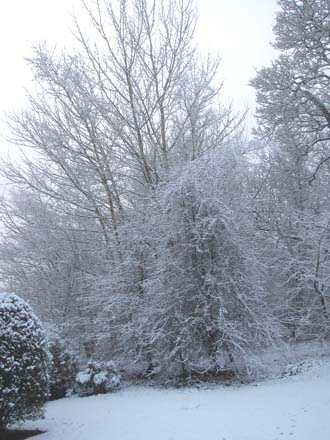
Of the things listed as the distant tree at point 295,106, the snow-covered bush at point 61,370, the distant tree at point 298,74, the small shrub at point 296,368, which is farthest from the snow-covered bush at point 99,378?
the distant tree at point 298,74

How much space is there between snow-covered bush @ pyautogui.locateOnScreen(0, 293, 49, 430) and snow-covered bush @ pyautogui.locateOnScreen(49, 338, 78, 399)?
9.87 feet

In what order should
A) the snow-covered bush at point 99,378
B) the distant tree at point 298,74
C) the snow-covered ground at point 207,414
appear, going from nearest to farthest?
the snow-covered ground at point 207,414 < the snow-covered bush at point 99,378 < the distant tree at point 298,74

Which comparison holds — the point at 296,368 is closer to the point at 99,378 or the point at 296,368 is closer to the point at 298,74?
the point at 99,378

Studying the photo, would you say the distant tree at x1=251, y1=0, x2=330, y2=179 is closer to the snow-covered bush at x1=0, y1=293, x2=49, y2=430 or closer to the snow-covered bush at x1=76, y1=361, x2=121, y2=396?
the snow-covered bush at x1=76, y1=361, x2=121, y2=396

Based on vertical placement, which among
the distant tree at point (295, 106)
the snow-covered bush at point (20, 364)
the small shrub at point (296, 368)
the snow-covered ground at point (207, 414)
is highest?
the distant tree at point (295, 106)

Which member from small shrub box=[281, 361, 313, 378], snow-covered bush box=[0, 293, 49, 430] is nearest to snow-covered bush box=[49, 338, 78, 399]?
snow-covered bush box=[0, 293, 49, 430]

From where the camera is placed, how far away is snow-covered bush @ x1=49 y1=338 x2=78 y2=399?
30.9 ft

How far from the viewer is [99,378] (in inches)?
342

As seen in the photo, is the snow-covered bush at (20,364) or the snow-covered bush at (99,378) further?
the snow-covered bush at (99,378)

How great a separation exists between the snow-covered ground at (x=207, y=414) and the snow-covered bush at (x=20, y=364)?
554 millimetres

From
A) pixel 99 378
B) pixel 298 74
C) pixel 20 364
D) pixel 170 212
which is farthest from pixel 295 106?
pixel 20 364

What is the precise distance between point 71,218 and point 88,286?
3.32 meters

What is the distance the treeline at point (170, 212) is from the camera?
8664 millimetres

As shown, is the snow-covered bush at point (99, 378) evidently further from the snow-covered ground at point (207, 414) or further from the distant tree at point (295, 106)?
the distant tree at point (295, 106)
